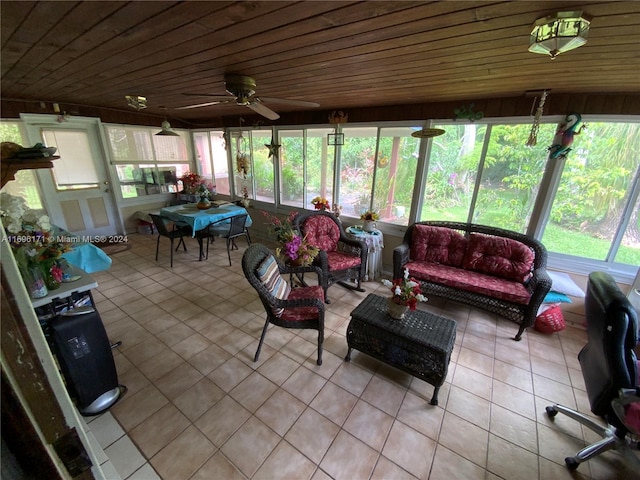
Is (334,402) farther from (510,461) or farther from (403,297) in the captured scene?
(510,461)

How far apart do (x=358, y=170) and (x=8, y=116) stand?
493 centimetres

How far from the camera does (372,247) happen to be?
11.2ft

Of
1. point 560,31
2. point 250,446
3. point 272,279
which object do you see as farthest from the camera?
point 272,279

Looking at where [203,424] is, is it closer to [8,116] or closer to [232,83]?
[232,83]

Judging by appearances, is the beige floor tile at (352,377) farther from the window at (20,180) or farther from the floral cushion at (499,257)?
the window at (20,180)

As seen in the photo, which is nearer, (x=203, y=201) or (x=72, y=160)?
(x=203, y=201)

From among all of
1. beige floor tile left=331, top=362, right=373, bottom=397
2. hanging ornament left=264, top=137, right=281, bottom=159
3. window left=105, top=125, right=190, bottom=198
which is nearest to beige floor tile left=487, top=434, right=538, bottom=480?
beige floor tile left=331, top=362, right=373, bottom=397

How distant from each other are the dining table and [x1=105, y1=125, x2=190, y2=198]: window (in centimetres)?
176

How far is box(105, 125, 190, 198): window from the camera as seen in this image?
4.93 m

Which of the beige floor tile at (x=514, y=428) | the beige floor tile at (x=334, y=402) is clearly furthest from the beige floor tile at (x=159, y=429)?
the beige floor tile at (x=514, y=428)

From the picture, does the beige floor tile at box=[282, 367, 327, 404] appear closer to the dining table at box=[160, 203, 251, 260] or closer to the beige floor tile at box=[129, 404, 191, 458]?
the beige floor tile at box=[129, 404, 191, 458]

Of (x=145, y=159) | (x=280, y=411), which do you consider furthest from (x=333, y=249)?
(x=145, y=159)

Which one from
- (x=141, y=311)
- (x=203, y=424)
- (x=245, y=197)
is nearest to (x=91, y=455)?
(x=203, y=424)

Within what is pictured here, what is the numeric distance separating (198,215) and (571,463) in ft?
14.3
